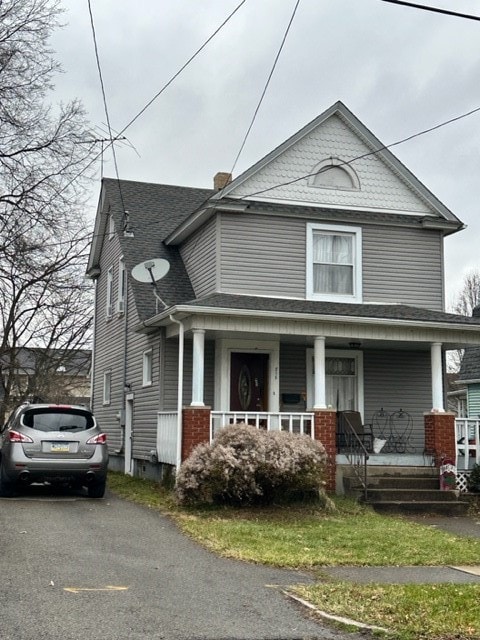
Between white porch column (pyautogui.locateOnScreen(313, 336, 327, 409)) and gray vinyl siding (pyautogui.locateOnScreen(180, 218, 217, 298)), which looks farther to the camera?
gray vinyl siding (pyautogui.locateOnScreen(180, 218, 217, 298))

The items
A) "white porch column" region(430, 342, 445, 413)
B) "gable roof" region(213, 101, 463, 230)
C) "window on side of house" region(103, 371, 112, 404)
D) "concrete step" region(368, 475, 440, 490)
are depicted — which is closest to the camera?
"concrete step" region(368, 475, 440, 490)

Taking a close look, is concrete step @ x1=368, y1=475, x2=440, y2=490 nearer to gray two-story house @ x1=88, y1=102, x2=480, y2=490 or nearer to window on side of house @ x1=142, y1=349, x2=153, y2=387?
gray two-story house @ x1=88, y1=102, x2=480, y2=490

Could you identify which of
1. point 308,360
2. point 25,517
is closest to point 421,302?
point 308,360

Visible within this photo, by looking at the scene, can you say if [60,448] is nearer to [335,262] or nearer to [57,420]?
[57,420]

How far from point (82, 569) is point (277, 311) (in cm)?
732

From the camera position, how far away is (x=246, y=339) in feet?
54.0

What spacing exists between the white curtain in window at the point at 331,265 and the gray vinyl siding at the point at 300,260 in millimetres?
304

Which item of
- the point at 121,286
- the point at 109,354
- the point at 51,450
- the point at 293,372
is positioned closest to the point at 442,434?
the point at 293,372

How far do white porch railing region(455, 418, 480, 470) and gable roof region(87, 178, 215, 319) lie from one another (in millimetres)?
6491

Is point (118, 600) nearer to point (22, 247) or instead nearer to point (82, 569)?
point (82, 569)

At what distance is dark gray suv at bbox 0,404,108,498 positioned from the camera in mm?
13109

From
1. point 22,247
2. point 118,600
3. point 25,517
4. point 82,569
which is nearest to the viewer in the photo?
point 118,600

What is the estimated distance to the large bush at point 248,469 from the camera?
40.0 ft

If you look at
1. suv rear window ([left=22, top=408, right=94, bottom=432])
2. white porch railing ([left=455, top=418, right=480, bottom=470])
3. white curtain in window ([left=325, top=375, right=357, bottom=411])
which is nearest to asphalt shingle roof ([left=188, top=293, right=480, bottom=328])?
white curtain in window ([left=325, top=375, right=357, bottom=411])
